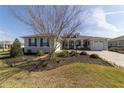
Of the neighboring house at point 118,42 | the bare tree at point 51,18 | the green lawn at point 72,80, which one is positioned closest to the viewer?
the green lawn at point 72,80

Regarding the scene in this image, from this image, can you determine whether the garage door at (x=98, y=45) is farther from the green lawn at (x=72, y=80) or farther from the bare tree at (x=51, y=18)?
the green lawn at (x=72, y=80)

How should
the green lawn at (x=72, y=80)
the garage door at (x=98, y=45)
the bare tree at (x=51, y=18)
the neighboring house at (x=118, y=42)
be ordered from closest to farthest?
the green lawn at (x=72, y=80), the bare tree at (x=51, y=18), the garage door at (x=98, y=45), the neighboring house at (x=118, y=42)

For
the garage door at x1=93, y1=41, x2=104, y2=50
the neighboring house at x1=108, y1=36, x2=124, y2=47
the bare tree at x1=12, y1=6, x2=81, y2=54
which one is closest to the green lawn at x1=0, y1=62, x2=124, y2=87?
the bare tree at x1=12, y1=6, x2=81, y2=54

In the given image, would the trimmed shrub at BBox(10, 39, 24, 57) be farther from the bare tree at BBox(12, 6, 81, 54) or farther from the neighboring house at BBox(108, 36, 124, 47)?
the neighboring house at BBox(108, 36, 124, 47)

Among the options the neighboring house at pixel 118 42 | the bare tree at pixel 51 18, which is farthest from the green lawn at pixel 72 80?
the neighboring house at pixel 118 42

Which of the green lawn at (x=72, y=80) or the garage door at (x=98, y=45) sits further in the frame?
the garage door at (x=98, y=45)

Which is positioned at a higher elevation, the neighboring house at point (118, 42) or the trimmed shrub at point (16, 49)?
the neighboring house at point (118, 42)

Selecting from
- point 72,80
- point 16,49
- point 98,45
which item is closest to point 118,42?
point 98,45

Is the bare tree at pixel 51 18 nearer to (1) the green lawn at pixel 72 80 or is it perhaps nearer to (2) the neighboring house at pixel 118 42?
(1) the green lawn at pixel 72 80

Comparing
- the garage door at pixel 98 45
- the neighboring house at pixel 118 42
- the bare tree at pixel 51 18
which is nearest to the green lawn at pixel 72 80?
the bare tree at pixel 51 18

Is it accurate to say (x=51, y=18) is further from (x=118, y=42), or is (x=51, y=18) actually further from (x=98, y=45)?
(x=118, y=42)

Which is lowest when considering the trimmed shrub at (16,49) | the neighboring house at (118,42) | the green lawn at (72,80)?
the green lawn at (72,80)
